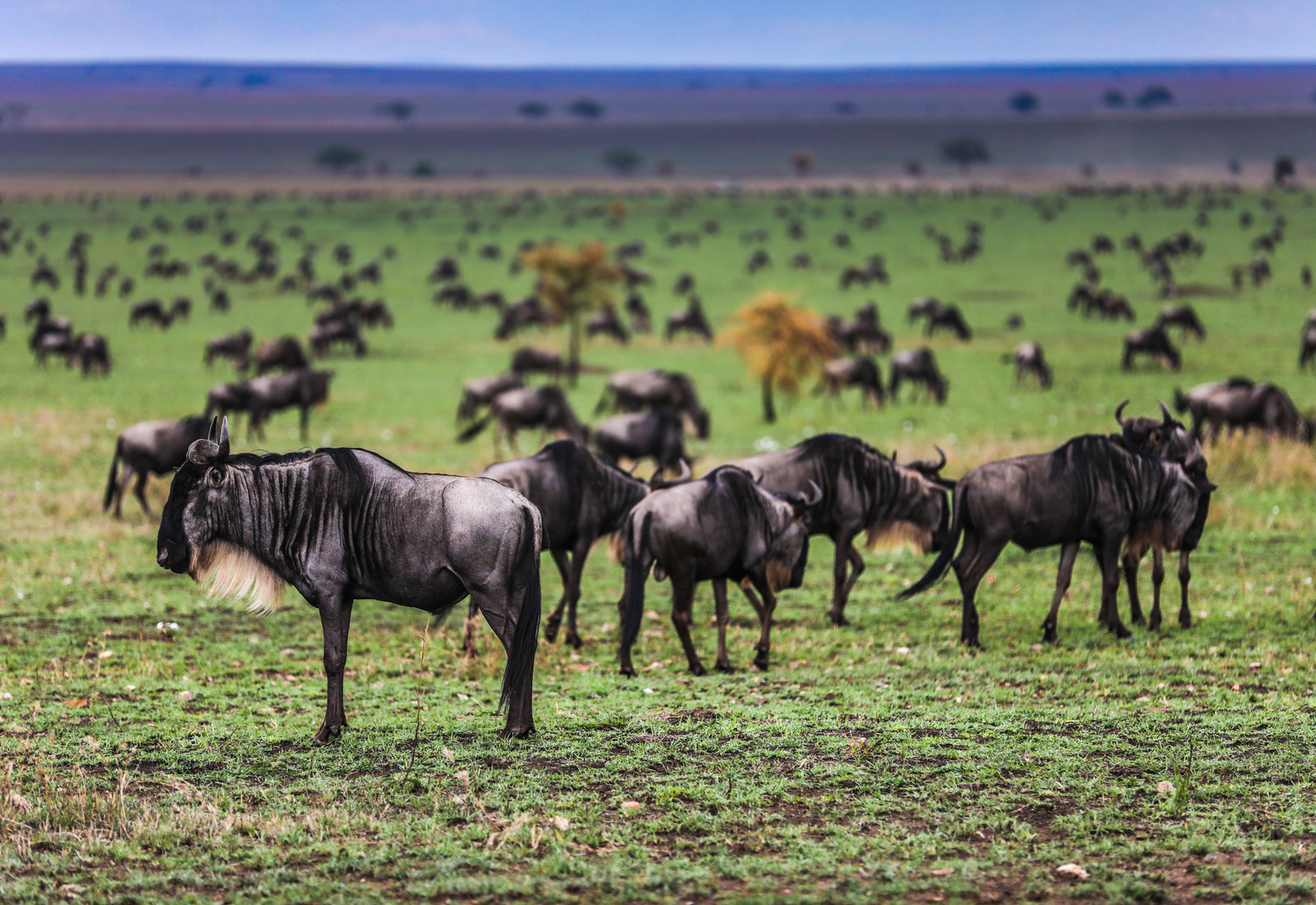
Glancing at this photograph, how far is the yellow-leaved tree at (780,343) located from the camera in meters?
30.1

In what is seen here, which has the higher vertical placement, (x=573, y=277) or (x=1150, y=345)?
(x=573, y=277)

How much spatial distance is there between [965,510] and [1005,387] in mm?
23082

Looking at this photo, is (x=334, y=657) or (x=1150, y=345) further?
(x=1150, y=345)

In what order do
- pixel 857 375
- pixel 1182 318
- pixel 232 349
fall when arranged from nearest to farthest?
pixel 857 375 < pixel 232 349 < pixel 1182 318

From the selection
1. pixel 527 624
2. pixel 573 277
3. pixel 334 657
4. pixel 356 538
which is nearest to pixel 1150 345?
pixel 573 277

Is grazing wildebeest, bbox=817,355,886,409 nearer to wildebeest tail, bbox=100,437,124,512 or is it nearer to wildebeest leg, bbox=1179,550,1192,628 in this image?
wildebeest tail, bbox=100,437,124,512

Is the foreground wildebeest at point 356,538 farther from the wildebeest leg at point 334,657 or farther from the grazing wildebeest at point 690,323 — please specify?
the grazing wildebeest at point 690,323

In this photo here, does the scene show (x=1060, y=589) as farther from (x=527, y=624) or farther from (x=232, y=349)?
(x=232, y=349)

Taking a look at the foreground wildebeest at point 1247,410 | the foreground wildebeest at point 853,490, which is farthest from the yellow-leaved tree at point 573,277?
the foreground wildebeest at point 853,490

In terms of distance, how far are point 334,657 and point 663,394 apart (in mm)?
18377

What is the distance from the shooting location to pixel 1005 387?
110 feet

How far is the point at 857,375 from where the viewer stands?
31.6 metres

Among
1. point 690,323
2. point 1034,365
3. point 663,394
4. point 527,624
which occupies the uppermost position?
point 690,323

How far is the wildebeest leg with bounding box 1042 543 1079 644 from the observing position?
448 inches
